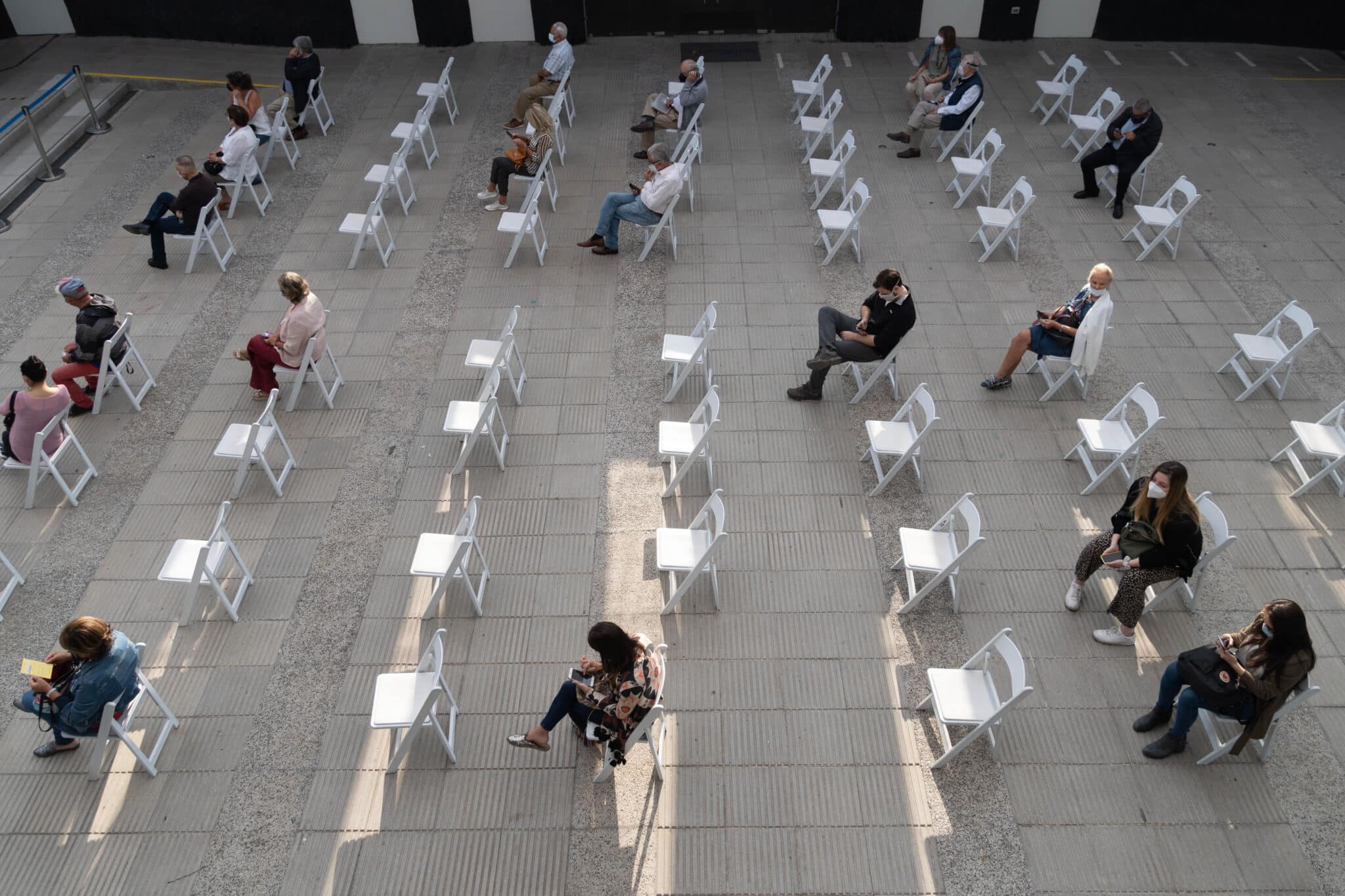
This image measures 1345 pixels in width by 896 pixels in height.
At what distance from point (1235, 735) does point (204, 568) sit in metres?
6.48

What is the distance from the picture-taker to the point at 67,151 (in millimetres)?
11969

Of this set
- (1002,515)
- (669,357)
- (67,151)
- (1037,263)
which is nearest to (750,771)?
(1002,515)

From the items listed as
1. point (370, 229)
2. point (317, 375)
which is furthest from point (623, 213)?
point (317, 375)

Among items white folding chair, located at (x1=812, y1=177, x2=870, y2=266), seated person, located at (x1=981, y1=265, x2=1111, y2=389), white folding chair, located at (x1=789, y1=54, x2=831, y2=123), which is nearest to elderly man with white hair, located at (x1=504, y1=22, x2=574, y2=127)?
white folding chair, located at (x1=789, y1=54, x2=831, y2=123)

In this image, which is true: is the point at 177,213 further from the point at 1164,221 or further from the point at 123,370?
the point at 1164,221

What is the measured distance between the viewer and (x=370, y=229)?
9.77 meters

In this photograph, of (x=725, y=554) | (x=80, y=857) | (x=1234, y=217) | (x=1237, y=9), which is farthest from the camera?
(x=1237, y=9)

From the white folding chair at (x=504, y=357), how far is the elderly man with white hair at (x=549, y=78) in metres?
4.15

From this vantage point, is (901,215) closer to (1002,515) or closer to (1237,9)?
(1002,515)

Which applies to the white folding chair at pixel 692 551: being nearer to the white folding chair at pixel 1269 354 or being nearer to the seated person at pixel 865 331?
the seated person at pixel 865 331

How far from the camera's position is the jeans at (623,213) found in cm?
972

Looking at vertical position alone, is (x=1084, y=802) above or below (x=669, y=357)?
below

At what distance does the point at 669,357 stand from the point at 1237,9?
478 inches

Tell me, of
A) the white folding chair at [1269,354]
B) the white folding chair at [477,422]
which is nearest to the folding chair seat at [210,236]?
the white folding chair at [477,422]
